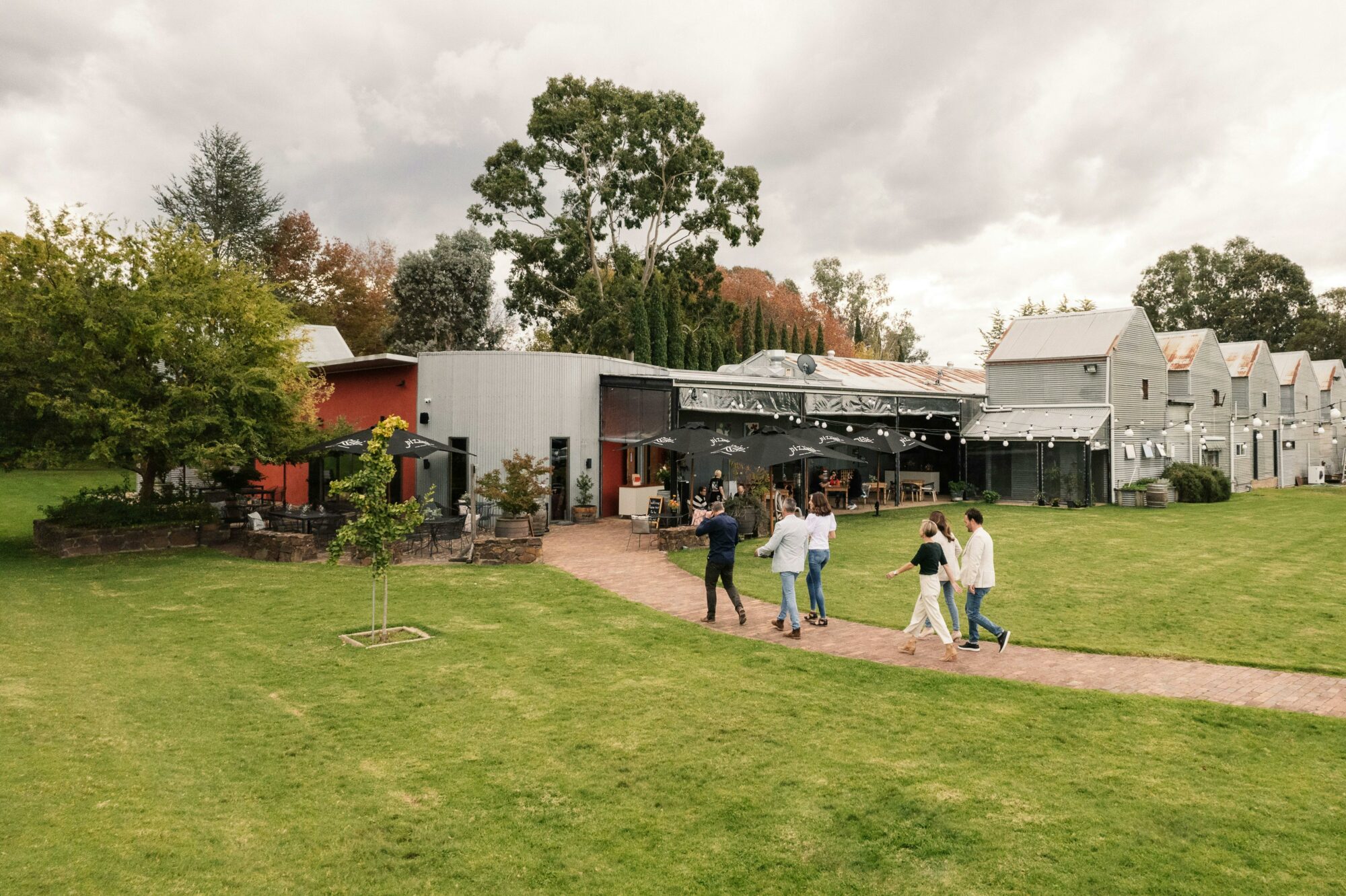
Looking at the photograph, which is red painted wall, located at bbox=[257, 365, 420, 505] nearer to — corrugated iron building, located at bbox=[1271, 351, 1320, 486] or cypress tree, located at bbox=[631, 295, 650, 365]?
cypress tree, located at bbox=[631, 295, 650, 365]

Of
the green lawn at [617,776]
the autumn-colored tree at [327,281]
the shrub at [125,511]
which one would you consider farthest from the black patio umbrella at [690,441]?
the autumn-colored tree at [327,281]

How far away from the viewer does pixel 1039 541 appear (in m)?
17.9

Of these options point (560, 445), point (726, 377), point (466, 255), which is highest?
point (466, 255)

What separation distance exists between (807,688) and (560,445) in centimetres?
1436

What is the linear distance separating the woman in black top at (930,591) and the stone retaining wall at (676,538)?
789 centimetres

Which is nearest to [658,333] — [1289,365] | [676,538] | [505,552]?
[676,538]

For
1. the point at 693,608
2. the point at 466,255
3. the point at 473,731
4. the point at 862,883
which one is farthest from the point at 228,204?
the point at 862,883

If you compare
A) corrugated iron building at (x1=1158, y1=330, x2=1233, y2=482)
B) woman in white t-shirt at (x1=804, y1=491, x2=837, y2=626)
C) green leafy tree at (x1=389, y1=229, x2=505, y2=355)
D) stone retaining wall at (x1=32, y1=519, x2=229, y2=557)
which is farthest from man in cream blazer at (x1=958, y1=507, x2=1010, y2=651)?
green leafy tree at (x1=389, y1=229, x2=505, y2=355)

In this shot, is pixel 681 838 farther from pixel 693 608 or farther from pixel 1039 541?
pixel 1039 541

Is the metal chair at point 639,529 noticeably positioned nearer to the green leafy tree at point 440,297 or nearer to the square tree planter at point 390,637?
the square tree planter at point 390,637

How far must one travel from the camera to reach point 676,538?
16781 millimetres

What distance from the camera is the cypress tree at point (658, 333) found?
33344 mm

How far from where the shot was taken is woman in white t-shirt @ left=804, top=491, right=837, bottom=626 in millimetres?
10180

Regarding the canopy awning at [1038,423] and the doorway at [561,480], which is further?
the canopy awning at [1038,423]
